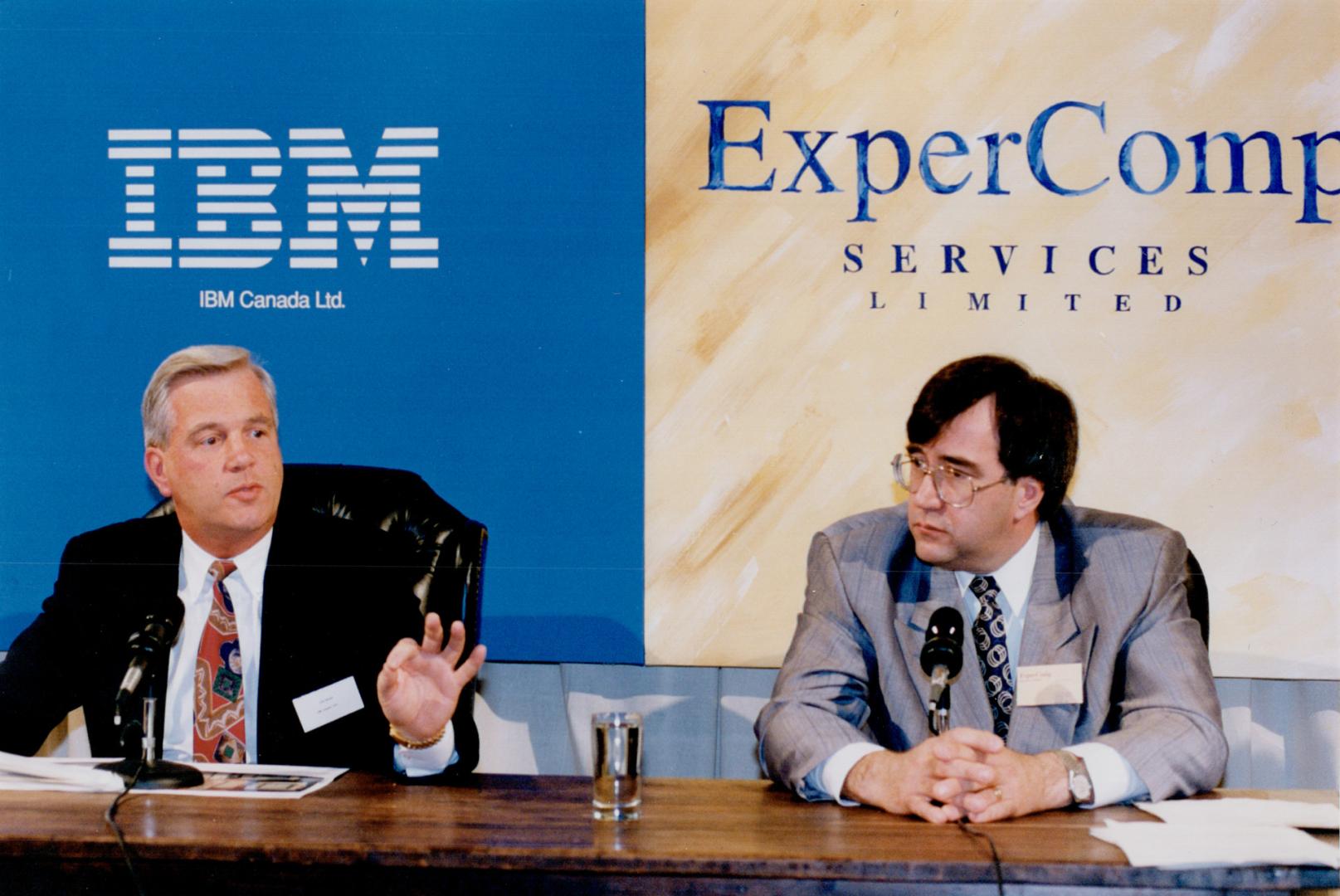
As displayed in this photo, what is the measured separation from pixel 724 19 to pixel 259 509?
1514 mm

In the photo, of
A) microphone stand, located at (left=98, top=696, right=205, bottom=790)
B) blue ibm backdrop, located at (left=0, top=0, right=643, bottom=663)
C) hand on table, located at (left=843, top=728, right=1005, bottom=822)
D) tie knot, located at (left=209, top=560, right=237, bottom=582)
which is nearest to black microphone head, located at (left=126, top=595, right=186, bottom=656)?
microphone stand, located at (left=98, top=696, right=205, bottom=790)

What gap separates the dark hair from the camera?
8.38 feet

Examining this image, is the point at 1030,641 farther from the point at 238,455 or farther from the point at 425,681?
Answer: the point at 238,455

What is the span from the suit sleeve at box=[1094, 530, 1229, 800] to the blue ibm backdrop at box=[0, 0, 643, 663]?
3.99ft

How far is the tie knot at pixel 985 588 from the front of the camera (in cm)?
253

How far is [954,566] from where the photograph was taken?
2541 mm

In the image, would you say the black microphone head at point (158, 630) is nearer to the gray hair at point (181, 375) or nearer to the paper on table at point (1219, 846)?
the gray hair at point (181, 375)

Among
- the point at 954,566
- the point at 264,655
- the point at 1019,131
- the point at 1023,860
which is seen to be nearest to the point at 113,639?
the point at 264,655

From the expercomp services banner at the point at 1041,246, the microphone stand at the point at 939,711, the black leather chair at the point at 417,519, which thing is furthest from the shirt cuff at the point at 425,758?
the expercomp services banner at the point at 1041,246

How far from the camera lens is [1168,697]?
2.22m

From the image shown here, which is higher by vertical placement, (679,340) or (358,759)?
(679,340)

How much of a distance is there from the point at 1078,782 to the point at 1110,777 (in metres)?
0.06

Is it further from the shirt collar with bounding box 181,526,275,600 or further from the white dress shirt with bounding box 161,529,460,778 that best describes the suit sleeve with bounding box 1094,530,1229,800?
the shirt collar with bounding box 181,526,275,600

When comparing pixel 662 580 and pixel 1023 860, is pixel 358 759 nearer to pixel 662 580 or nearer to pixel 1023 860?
pixel 662 580
